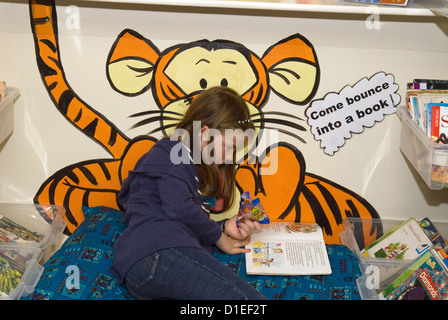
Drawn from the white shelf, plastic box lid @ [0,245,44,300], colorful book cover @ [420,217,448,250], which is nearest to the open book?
colorful book cover @ [420,217,448,250]

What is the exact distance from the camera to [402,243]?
71.5 inches

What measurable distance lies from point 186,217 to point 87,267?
0.33 m

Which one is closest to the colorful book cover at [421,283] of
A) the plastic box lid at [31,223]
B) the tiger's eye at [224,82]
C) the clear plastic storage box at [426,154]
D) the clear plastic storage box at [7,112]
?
the clear plastic storage box at [426,154]

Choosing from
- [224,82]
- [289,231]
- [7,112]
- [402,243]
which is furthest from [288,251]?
[7,112]

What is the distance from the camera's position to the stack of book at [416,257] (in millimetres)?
1585

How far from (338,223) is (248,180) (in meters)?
0.37

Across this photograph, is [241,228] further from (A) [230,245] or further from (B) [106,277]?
(B) [106,277]

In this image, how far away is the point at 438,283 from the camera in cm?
158

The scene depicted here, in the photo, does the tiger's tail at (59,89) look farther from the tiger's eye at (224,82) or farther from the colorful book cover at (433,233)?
the colorful book cover at (433,233)

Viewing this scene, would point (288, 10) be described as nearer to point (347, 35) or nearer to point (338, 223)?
point (347, 35)

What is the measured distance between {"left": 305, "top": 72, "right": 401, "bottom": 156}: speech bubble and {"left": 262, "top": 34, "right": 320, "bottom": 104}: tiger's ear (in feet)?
0.19

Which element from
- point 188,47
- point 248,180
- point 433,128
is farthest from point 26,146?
point 433,128

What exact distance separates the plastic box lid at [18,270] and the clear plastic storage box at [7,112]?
37cm
